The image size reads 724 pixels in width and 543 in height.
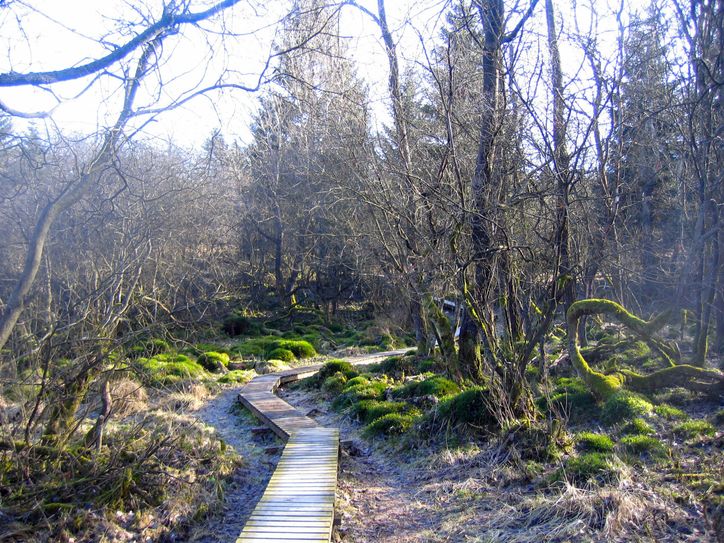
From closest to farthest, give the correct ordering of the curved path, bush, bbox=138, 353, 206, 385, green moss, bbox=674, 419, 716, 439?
the curved path < green moss, bbox=674, 419, 716, 439 < bush, bbox=138, 353, 206, 385

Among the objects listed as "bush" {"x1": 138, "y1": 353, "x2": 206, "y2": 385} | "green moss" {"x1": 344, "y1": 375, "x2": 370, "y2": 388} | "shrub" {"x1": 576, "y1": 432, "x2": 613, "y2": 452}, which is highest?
"shrub" {"x1": 576, "y1": 432, "x2": 613, "y2": 452}

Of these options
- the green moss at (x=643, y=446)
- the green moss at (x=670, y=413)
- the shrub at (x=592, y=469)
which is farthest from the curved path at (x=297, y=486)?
the green moss at (x=670, y=413)

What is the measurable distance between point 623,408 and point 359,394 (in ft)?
15.4

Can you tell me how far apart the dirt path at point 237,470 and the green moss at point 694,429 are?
443 centimetres

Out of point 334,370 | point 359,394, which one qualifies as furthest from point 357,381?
point 334,370

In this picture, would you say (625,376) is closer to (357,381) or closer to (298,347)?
(357,381)

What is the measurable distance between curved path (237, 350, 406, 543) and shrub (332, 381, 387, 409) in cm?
86


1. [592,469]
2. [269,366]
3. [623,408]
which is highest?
[623,408]

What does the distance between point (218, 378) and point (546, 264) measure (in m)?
9.68

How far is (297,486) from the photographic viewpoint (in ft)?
20.3

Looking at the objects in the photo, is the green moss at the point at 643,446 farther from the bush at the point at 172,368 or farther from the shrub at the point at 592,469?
the bush at the point at 172,368

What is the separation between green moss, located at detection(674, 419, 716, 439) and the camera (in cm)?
610

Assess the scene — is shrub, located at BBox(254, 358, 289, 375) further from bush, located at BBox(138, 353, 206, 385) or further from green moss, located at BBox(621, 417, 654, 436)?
green moss, located at BBox(621, 417, 654, 436)

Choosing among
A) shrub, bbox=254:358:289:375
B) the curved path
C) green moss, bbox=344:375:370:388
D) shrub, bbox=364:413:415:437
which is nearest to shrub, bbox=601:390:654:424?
shrub, bbox=364:413:415:437
